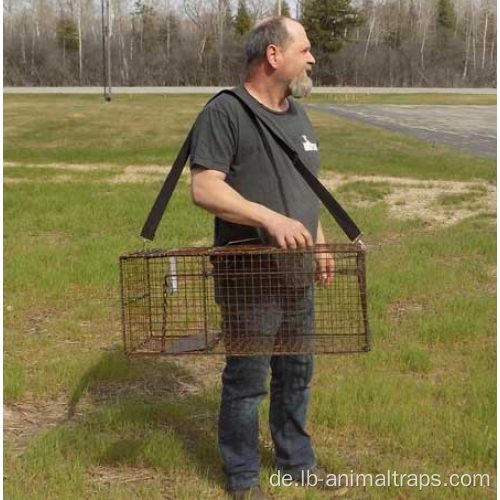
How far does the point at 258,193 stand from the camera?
126 inches

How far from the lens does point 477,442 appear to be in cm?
391

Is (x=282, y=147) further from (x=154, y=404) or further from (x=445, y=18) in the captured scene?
(x=445, y=18)

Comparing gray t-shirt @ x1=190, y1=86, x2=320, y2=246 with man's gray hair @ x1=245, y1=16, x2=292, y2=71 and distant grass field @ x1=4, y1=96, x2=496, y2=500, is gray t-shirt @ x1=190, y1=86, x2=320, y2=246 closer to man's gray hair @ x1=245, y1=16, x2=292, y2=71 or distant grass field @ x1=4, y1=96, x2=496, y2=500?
man's gray hair @ x1=245, y1=16, x2=292, y2=71

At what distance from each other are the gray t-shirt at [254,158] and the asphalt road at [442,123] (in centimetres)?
1527

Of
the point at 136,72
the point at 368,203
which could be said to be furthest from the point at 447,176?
the point at 136,72

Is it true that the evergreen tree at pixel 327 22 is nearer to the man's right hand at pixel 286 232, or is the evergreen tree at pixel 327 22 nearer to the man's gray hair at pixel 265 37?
the man's gray hair at pixel 265 37

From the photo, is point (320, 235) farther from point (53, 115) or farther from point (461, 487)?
point (53, 115)

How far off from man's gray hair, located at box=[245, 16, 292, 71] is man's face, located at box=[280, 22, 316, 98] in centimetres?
3

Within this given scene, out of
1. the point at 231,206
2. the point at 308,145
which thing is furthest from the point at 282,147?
the point at 231,206

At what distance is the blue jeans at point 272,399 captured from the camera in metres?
3.29

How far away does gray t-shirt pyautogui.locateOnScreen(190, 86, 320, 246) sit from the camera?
3.09 m

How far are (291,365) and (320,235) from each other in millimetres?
586

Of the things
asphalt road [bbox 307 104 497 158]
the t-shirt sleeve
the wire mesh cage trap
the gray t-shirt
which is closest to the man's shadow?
the wire mesh cage trap

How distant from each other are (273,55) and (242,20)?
257 feet
